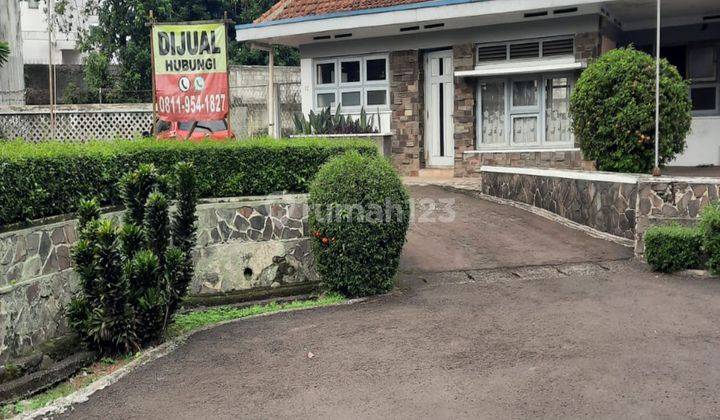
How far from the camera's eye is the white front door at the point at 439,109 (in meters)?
17.0

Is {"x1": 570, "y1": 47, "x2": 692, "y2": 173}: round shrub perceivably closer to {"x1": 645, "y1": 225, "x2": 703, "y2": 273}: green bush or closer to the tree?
{"x1": 645, "y1": 225, "x2": 703, "y2": 273}: green bush

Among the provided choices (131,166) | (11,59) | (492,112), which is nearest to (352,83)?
(492,112)

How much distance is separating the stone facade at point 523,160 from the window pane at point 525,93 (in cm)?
121

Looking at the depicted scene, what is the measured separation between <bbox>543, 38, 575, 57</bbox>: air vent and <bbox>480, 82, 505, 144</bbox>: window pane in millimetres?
1212

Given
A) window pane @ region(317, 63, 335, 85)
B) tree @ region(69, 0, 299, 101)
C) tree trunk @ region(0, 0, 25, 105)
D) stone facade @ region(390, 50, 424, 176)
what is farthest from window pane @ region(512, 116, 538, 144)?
tree trunk @ region(0, 0, 25, 105)

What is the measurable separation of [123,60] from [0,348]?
74.1 feet

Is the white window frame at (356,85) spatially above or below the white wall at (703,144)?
above

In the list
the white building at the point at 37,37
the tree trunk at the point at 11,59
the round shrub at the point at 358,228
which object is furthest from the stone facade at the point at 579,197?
the white building at the point at 37,37

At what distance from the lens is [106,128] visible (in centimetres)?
1931

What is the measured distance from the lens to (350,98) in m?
18.0

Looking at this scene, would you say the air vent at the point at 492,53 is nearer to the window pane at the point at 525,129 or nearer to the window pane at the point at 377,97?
the window pane at the point at 525,129

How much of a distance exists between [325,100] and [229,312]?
33.9ft

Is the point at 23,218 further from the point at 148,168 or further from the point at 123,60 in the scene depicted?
the point at 123,60

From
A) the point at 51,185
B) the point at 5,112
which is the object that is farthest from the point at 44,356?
the point at 5,112
